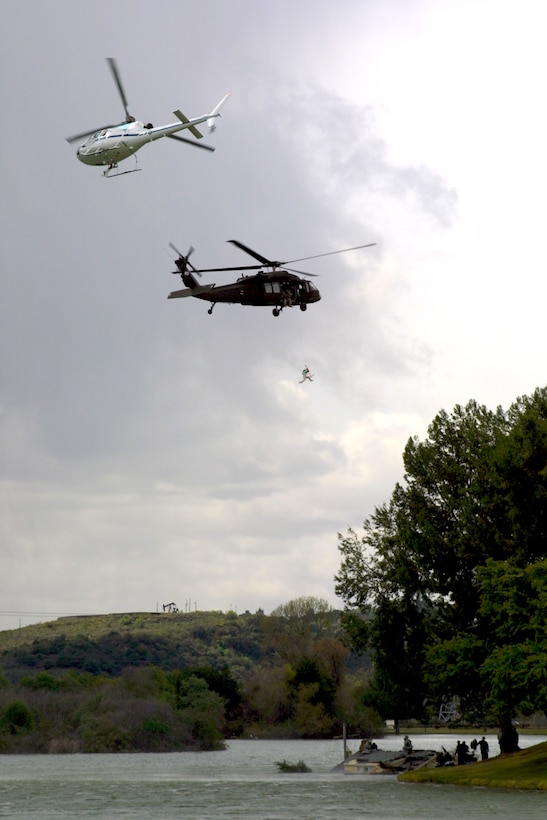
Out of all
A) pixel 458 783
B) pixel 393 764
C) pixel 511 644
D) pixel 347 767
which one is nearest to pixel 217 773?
pixel 347 767

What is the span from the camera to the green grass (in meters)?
54.6

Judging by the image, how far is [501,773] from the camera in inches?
2255

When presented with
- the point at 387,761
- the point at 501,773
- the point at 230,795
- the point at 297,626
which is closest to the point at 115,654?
the point at 297,626

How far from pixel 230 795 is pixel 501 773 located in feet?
44.6

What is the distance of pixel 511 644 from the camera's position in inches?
2224

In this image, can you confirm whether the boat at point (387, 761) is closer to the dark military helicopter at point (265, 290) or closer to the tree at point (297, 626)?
the dark military helicopter at point (265, 290)

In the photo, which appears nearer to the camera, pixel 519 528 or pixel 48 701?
pixel 519 528

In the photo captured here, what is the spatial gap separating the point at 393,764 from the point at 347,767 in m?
5.34

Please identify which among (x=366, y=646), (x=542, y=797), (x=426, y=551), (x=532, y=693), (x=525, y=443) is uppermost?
(x=525, y=443)

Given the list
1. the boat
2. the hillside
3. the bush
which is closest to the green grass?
the boat

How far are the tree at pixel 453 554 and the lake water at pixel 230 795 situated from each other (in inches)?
222

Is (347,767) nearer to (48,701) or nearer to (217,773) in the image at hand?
(217,773)

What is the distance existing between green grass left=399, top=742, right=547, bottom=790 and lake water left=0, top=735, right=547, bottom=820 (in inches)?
35.4

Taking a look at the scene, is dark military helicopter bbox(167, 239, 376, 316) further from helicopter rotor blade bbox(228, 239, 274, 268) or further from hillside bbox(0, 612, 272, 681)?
hillside bbox(0, 612, 272, 681)
